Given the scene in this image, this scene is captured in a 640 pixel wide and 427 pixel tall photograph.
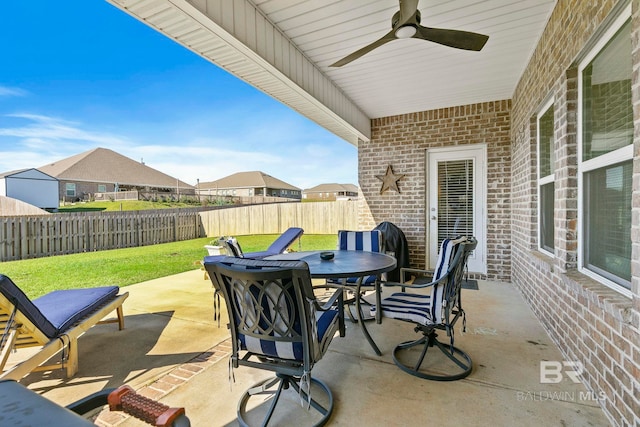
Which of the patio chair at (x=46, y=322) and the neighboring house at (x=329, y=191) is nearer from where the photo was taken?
the patio chair at (x=46, y=322)

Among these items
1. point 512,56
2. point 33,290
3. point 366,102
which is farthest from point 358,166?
point 33,290

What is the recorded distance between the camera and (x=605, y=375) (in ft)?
5.93

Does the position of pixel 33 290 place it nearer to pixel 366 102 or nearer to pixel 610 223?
pixel 366 102

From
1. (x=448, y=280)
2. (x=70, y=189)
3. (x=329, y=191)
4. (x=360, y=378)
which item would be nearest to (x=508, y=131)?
(x=448, y=280)

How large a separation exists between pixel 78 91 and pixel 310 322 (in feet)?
82.8

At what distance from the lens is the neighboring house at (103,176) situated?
20438 mm

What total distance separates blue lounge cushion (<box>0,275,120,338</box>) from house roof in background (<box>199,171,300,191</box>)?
28459 mm

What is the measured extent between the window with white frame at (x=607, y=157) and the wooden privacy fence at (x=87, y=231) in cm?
1106

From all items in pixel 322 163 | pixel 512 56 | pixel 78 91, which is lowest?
pixel 512 56

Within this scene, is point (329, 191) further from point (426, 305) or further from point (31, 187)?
point (426, 305)

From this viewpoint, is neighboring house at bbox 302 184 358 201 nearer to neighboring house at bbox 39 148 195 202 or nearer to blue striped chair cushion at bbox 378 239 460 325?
neighboring house at bbox 39 148 195 202

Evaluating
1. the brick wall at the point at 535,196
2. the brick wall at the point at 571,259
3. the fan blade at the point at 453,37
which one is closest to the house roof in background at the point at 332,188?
the brick wall at the point at 535,196

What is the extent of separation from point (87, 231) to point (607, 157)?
1131 cm

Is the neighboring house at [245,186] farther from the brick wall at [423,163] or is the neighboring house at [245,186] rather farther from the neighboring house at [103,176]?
the brick wall at [423,163]
